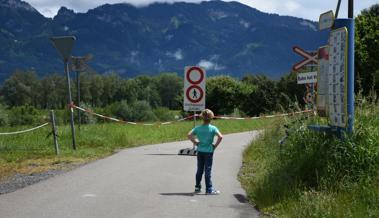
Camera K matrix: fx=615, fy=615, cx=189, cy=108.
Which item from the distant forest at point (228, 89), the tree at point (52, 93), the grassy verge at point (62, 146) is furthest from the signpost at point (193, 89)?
the tree at point (52, 93)

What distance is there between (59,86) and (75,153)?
16173 cm

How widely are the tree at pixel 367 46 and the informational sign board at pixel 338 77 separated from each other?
134 feet

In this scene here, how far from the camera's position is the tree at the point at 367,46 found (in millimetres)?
50719

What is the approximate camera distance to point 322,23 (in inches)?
398

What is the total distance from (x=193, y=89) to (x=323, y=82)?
7506mm

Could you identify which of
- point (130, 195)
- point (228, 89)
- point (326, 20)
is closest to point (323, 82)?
point (326, 20)

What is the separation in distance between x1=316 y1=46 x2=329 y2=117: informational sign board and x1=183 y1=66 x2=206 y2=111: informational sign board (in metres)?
7.06

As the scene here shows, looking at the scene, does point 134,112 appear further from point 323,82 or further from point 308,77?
point 323,82

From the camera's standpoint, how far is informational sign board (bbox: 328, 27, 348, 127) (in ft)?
29.2

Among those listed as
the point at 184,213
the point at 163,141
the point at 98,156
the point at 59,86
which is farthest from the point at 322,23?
the point at 59,86

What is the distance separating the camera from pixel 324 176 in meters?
8.36

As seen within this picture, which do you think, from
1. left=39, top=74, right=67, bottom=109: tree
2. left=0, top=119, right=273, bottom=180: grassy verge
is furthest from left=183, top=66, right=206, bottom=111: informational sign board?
left=39, top=74, right=67, bottom=109: tree

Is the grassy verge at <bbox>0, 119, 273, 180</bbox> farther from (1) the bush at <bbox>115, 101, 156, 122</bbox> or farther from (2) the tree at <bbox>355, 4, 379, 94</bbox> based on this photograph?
(1) the bush at <bbox>115, 101, 156, 122</bbox>

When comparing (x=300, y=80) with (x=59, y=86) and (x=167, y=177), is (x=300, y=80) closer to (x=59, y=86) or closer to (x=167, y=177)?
(x=167, y=177)
